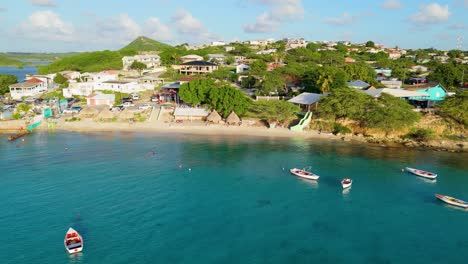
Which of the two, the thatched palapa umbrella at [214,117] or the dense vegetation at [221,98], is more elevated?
the dense vegetation at [221,98]

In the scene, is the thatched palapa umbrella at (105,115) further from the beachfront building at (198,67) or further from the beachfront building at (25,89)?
the beachfront building at (198,67)

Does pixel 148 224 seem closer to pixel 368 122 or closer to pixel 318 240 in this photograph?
pixel 318 240

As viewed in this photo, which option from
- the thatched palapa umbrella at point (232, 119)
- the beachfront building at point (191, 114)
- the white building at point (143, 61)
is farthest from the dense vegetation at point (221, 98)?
the white building at point (143, 61)

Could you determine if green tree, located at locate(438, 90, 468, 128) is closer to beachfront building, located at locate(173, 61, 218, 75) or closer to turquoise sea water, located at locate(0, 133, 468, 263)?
turquoise sea water, located at locate(0, 133, 468, 263)

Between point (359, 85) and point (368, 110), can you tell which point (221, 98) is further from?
point (359, 85)

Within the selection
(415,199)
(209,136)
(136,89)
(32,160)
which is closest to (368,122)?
(415,199)

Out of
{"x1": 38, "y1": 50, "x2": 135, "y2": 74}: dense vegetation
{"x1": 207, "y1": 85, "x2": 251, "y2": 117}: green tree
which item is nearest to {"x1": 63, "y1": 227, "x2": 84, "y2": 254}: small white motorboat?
{"x1": 207, "y1": 85, "x2": 251, "y2": 117}: green tree
